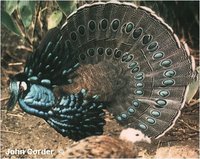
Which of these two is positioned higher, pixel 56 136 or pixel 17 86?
pixel 17 86

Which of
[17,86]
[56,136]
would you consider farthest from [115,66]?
[56,136]

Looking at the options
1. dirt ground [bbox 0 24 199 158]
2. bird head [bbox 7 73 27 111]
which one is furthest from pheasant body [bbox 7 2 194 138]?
dirt ground [bbox 0 24 199 158]

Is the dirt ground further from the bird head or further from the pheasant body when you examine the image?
the bird head

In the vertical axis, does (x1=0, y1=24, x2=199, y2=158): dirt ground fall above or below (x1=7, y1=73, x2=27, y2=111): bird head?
below

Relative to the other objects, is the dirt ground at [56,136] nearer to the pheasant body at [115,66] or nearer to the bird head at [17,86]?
the pheasant body at [115,66]

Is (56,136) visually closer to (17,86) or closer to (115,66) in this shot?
(17,86)

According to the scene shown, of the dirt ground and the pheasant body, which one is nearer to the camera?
the pheasant body
